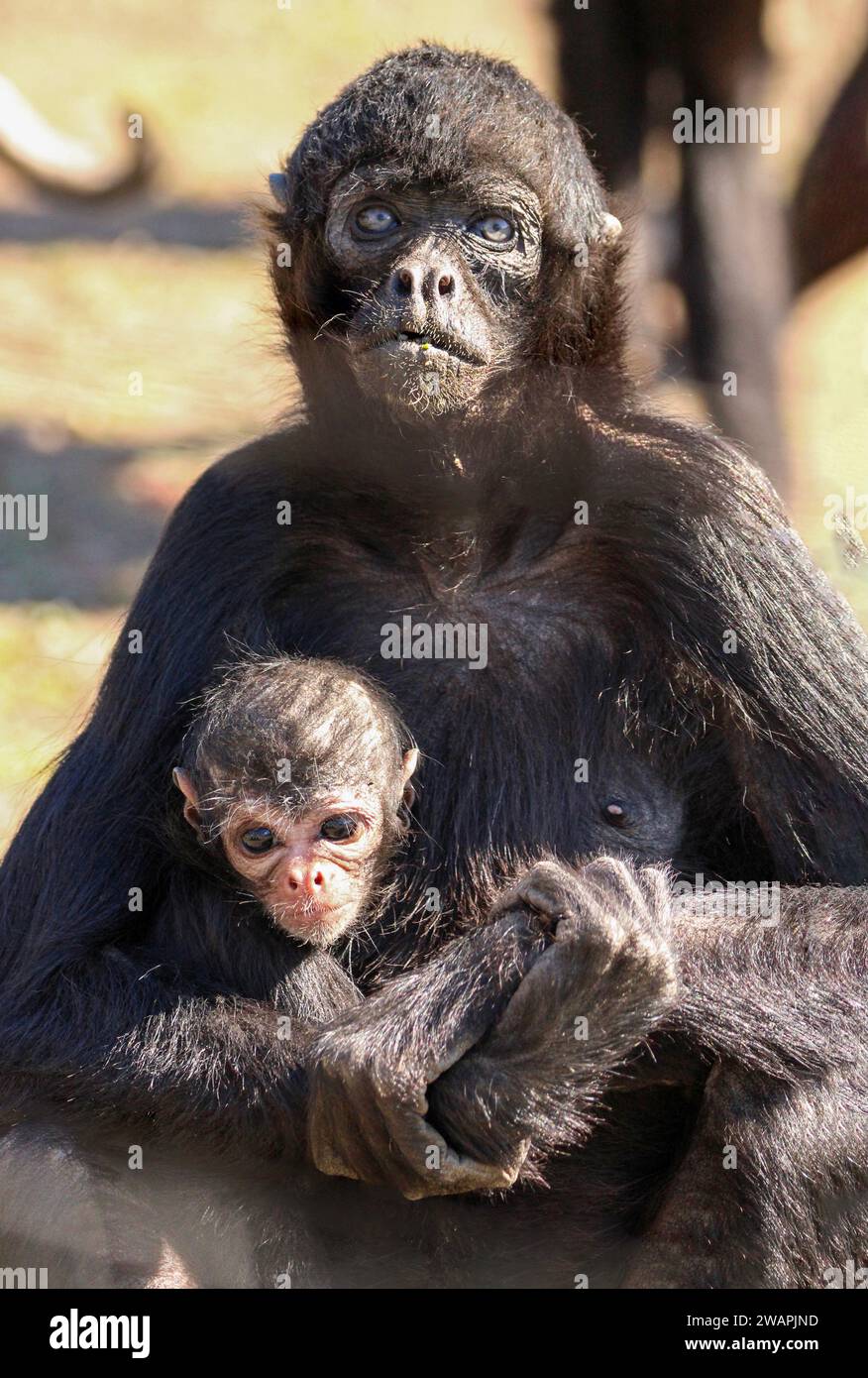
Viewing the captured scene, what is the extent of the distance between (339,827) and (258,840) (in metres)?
0.29

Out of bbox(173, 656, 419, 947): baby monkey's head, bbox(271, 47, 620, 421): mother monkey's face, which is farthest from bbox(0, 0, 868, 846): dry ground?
bbox(173, 656, 419, 947): baby monkey's head

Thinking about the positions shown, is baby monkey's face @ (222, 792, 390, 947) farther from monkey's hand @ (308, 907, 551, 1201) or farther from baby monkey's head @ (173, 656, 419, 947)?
monkey's hand @ (308, 907, 551, 1201)

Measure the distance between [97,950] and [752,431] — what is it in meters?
8.11

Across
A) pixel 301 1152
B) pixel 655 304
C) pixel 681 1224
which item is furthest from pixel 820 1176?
pixel 655 304

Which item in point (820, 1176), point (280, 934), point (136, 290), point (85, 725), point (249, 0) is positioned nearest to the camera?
point (820, 1176)

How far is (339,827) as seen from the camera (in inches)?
252

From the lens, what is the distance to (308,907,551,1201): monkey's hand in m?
5.49

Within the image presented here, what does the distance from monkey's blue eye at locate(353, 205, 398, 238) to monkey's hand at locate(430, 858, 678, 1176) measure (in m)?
2.57

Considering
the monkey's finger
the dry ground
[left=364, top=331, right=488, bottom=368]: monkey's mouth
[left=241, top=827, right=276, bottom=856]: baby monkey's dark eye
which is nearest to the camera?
the monkey's finger

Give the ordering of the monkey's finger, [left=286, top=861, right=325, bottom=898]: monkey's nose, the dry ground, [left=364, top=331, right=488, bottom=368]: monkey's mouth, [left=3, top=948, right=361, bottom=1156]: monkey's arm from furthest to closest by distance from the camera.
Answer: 1. the dry ground
2. [left=364, top=331, right=488, bottom=368]: monkey's mouth
3. [left=286, top=861, right=325, bottom=898]: monkey's nose
4. [left=3, top=948, right=361, bottom=1156]: monkey's arm
5. the monkey's finger

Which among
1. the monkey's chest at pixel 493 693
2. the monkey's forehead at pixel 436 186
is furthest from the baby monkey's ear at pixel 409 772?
the monkey's forehead at pixel 436 186

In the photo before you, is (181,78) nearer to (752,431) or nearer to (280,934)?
(752,431)

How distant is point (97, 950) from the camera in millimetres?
6445

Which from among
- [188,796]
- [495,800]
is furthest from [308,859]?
[495,800]
